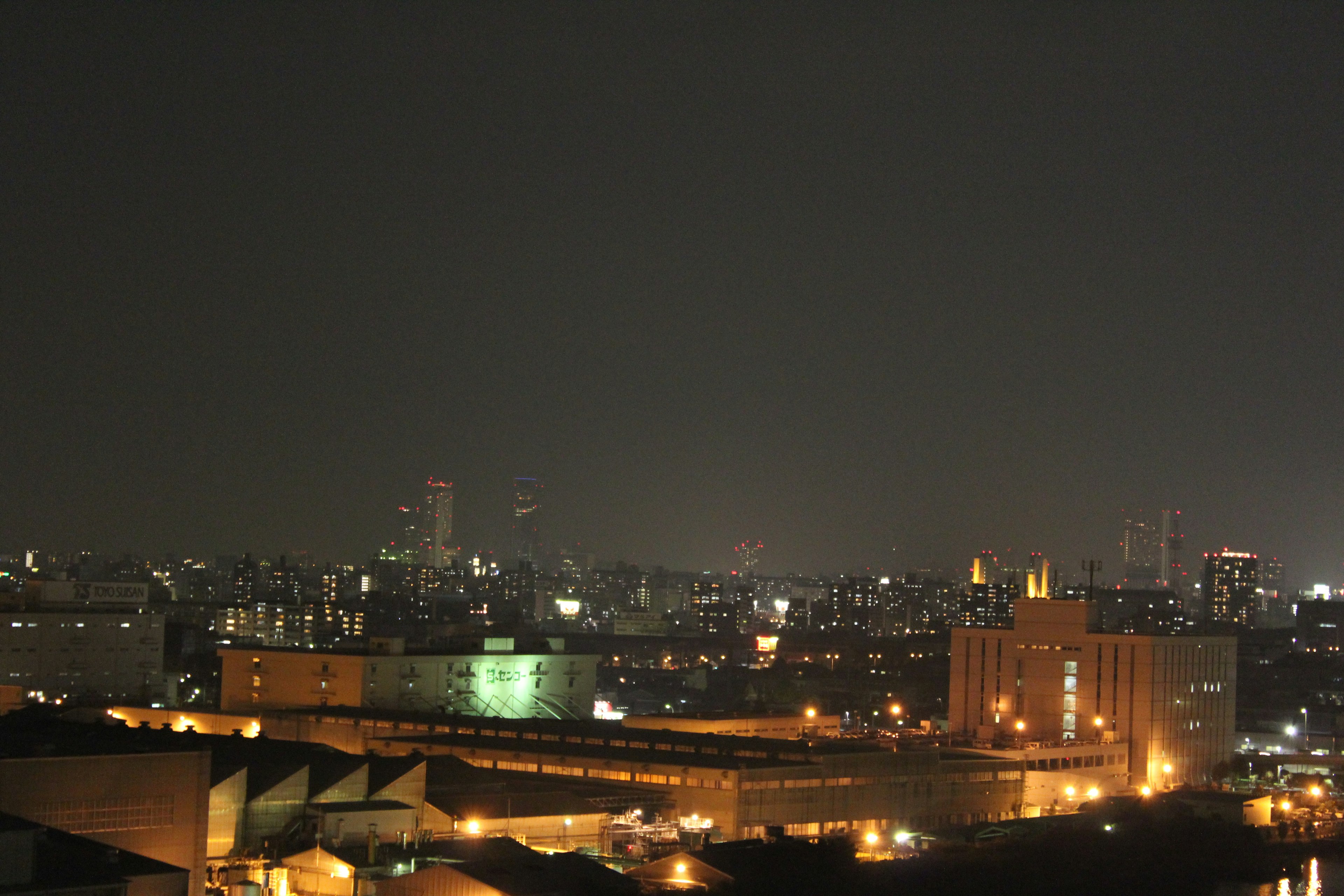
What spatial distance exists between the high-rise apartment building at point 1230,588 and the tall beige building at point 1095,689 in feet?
164

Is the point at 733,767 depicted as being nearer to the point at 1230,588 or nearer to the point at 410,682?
the point at 410,682

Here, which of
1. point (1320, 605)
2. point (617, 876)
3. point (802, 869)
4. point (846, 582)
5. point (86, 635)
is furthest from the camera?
point (846, 582)

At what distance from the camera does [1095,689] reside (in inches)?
998

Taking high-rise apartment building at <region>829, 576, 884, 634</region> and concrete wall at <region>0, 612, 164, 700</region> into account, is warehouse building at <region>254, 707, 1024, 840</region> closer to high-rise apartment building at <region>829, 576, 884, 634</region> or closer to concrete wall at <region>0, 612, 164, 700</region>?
concrete wall at <region>0, 612, 164, 700</region>

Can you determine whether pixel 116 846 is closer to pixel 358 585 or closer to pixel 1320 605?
pixel 1320 605

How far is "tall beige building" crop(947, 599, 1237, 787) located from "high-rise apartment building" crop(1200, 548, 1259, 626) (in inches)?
1968

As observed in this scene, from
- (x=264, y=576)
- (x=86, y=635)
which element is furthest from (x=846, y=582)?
(x=86, y=635)

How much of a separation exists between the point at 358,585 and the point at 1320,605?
47697mm

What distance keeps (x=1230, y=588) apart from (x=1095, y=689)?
53.5 meters

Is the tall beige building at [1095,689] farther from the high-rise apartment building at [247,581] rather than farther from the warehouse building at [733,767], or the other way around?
the high-rise apartment building at [247,581]

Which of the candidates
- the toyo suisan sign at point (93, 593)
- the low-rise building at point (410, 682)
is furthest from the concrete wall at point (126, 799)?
the toyo suisan sign at point (93, 593)

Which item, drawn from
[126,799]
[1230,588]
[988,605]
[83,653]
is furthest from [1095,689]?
[1230,588]

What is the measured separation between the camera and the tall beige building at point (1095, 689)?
82.1ft

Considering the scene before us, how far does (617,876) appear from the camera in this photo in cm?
1323
